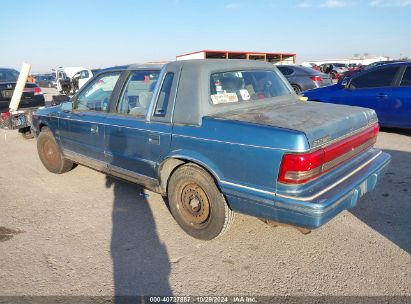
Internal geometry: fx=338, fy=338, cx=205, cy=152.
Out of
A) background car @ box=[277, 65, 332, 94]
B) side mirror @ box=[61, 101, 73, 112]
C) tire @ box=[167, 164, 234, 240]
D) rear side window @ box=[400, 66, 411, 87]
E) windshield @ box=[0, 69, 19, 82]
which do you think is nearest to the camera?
tire @ box=[167, 164, 234, 240]

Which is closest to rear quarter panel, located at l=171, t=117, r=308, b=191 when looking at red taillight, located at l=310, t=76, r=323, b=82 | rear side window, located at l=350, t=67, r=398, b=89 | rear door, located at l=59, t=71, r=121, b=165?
rear door, located at l=59, t=71, r=121, b=165

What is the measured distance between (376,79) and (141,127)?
5.62 m

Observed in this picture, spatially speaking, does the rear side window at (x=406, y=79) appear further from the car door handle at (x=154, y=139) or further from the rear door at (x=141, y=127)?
the car door handle at (x=154, y=139)

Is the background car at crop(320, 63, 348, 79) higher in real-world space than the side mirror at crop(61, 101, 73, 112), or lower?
higher

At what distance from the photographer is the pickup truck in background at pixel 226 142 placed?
2.55 m

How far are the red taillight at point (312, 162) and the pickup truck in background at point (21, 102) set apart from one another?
265 inches

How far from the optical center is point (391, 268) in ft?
8.98

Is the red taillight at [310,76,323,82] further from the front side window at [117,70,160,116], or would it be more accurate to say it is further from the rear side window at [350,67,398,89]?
the front side window at [117,70,160,116]

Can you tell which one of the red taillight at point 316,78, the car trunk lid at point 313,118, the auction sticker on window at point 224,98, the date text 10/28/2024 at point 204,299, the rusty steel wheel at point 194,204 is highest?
the red taillight at point 316,78

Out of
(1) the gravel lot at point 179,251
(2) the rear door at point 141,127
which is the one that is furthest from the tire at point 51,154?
(2) the rear door at point 141,127

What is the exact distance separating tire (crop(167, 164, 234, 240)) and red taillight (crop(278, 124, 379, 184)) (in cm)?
70

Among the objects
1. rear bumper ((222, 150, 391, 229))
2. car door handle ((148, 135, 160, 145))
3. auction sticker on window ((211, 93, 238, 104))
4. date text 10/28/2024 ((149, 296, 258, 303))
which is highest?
auction sticker on window ((211, 93, 238, 104))

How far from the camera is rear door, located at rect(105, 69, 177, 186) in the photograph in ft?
10.9

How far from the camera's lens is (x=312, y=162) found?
252 cm
